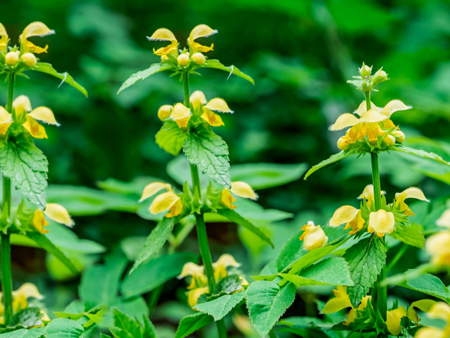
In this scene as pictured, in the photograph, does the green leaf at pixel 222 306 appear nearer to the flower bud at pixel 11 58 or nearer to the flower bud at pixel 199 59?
the flower bud at pixel 199 59

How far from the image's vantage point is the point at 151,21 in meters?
3.60

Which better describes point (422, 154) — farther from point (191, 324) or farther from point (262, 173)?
point (262, 173)

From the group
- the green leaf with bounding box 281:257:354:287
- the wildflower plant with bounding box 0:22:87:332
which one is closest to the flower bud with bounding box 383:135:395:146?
the green leaf with bounding box 281:257:354:287

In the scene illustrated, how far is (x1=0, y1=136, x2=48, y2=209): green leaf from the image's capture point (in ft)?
2.47

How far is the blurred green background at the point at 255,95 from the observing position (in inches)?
86.1

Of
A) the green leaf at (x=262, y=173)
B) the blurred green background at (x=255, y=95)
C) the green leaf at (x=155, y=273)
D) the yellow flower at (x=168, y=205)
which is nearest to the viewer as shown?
the yellow flower at (x=168, y=205)

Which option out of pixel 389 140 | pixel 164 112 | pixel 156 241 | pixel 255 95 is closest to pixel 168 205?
pixel 156 241

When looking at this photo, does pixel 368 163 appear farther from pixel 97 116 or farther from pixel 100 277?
pixel 97 116

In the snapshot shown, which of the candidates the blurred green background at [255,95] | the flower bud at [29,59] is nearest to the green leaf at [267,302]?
the flower bud at [29,59]


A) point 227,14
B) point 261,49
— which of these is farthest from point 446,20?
point 227,14

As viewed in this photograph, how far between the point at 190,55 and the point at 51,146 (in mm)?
1896

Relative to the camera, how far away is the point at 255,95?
8.70ft

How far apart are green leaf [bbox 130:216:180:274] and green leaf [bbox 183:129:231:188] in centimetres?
17

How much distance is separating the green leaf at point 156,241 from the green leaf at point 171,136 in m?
0.16
